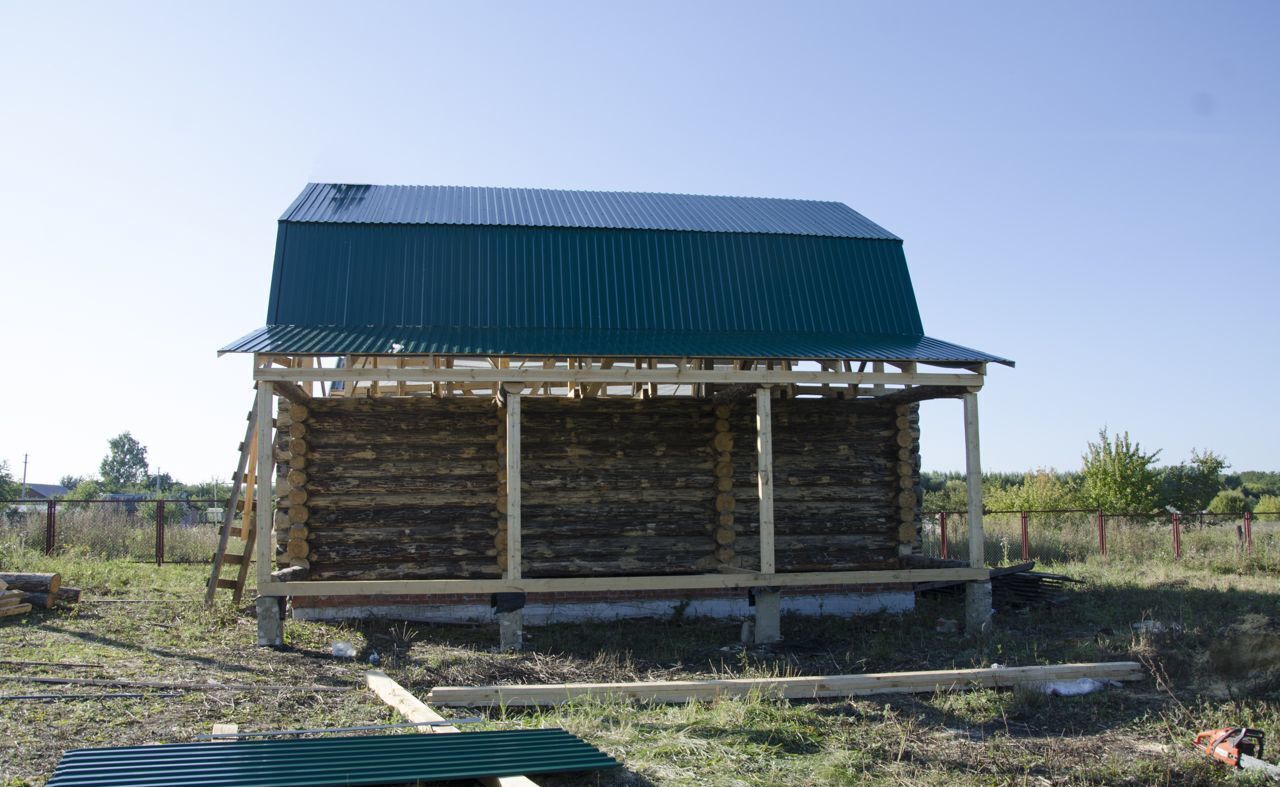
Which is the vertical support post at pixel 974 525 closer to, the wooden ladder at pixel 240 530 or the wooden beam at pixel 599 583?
the wooden beam at pixel 599 583

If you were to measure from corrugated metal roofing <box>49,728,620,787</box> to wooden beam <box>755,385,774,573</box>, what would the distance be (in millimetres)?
6082

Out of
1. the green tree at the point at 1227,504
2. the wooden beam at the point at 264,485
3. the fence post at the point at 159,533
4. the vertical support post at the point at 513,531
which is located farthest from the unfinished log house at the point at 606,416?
the green tree at the point at 1227,504

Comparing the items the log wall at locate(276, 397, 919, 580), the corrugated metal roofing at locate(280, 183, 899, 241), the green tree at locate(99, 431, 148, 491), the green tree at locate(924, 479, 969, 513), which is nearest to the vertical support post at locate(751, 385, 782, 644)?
the log wall at locate(276, 397, 919, 580)

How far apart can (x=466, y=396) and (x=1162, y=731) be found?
965 centimetres

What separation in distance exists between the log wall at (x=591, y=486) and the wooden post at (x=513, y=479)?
1.78 m

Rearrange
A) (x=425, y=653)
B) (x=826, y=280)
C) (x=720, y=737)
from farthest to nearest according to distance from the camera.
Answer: (x=826, y=280), (x=425, y=653), (x=720, y=737)

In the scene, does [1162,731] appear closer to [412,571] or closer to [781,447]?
[781,447]

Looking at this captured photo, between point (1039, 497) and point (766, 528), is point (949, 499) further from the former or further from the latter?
point (766, 528)

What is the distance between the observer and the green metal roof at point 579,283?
1387cm

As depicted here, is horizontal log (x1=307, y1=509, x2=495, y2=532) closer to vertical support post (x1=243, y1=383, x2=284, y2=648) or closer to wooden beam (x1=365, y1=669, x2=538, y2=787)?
vertical support post (x1=243, y1=383, x2=284, y2=648)

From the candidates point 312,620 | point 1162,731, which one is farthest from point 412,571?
point 1162,731

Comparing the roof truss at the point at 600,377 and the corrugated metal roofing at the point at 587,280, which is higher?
the corrugated metal roofing at the point at 587,280

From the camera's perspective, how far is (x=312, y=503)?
1405 centimetres

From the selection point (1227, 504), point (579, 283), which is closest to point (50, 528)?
point (579, 283)
